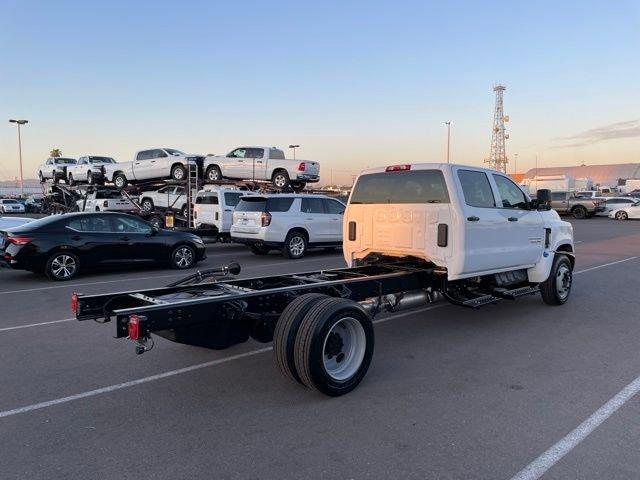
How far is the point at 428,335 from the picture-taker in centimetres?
636

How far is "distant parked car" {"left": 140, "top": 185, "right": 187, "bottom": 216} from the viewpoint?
71.0 ft

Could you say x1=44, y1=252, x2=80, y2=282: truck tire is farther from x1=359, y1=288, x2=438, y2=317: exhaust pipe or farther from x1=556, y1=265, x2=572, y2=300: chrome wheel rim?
x1=556, y1=265, x2=572, y2=300: chrome wheel rim

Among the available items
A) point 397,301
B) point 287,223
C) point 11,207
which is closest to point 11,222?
point 287,223

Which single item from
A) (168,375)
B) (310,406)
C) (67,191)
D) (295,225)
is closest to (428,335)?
(310,406)

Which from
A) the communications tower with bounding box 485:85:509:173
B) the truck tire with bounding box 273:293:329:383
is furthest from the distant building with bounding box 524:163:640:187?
the truck tire with bounding box 273:293:329:383

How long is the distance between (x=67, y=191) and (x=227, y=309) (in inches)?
986

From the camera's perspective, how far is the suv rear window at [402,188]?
632 centimetres

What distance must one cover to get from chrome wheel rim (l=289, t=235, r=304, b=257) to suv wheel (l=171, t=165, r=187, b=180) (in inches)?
320

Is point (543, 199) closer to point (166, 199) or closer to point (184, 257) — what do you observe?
point (184, 257)

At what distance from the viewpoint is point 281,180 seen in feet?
63.9

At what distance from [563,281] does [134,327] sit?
6.72 m

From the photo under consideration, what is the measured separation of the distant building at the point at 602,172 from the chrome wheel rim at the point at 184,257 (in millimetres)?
118156

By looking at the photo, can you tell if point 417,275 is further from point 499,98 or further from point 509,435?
point 499,98

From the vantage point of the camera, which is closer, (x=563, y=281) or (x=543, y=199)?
(x=543, y=199)
